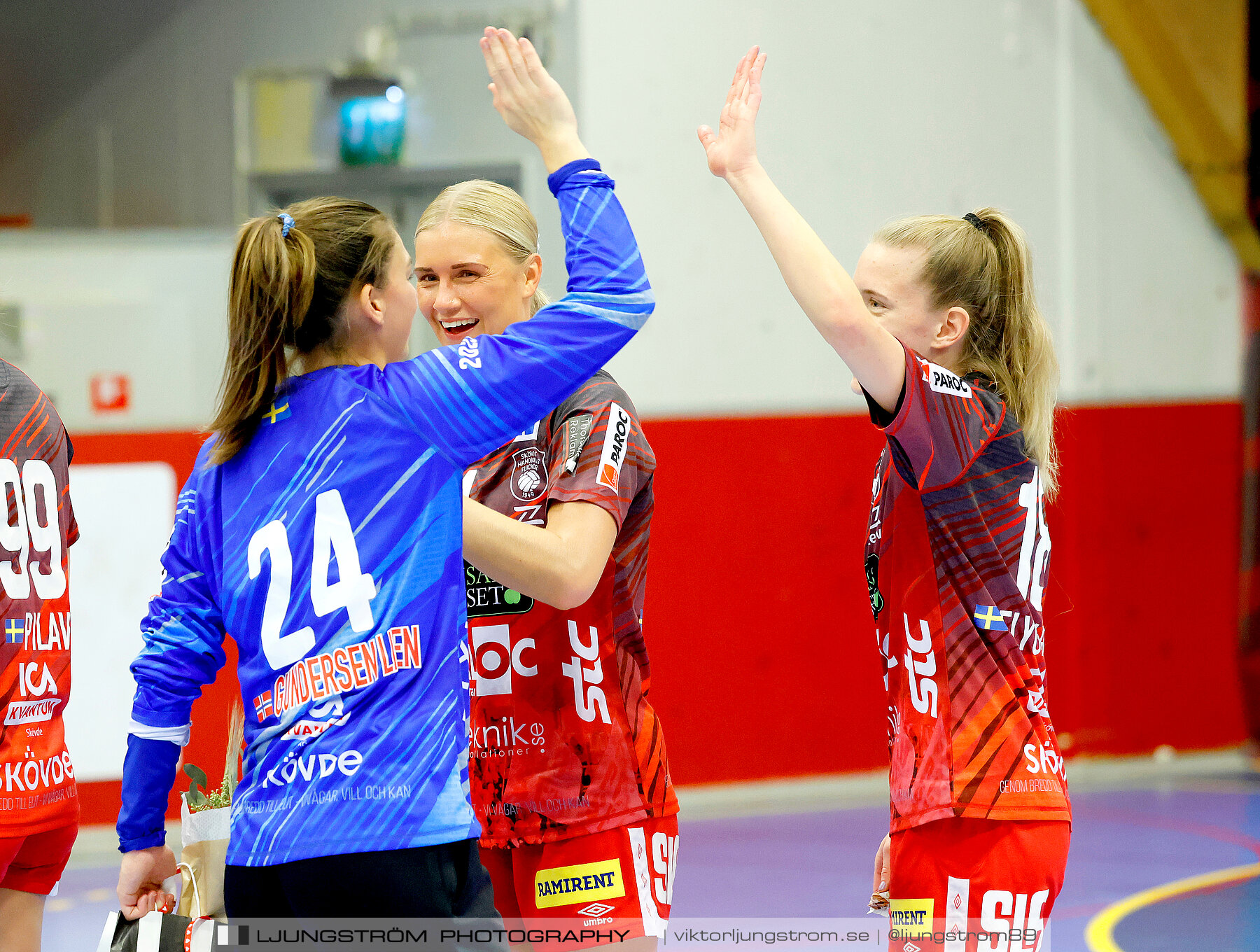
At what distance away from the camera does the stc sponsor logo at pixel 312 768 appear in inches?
65.7

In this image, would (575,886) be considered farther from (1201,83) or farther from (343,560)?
(1201,83)

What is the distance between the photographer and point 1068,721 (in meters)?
6.80

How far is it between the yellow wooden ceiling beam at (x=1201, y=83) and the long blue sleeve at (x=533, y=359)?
5881 mm

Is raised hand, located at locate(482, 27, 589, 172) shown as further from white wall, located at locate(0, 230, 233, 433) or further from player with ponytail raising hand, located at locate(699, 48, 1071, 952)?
white wall, located at locate(0, 230, 233, 433)

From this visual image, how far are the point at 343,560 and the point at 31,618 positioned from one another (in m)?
1.29

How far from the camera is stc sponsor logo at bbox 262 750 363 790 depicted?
1670mm

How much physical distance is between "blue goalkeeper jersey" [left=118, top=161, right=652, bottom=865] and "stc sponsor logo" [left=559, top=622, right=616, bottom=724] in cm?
46

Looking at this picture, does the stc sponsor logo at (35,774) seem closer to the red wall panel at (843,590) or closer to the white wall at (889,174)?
the red wall panel at (843,590)

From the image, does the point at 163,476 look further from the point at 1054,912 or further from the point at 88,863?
the point at 1054,912

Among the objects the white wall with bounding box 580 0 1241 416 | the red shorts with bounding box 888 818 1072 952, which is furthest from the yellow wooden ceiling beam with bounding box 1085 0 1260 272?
the red shorts with bounding box 888 818 1072 952

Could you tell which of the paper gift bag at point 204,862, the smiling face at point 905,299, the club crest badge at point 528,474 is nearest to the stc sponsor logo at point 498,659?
the club crest badge at point 528,474

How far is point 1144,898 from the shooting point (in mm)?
4816

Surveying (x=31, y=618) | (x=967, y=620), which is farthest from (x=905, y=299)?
(x=31, y=618)

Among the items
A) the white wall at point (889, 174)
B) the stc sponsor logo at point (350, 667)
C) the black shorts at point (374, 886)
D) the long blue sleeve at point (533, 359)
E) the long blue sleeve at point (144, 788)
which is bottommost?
the black shorts at point (374, 886)
